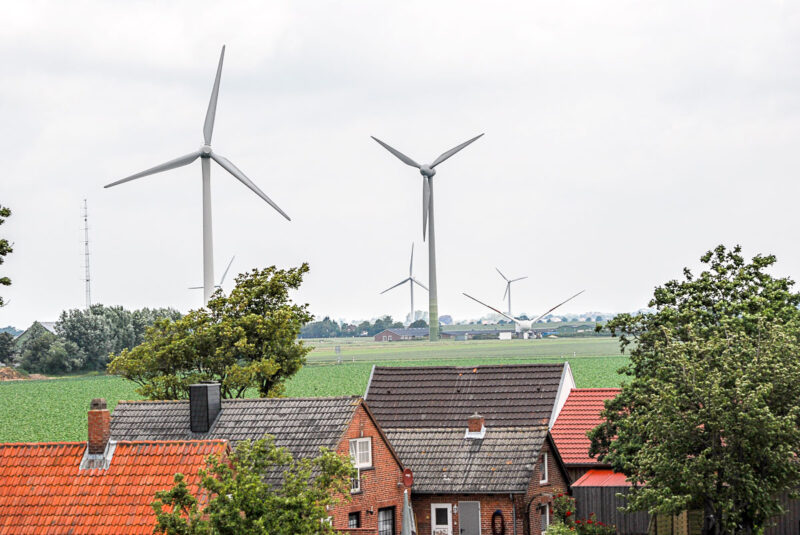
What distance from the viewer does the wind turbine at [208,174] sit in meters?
84.1

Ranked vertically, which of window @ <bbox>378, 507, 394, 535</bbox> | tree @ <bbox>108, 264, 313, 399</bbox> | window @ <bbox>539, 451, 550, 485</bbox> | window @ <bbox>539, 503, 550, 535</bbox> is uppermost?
tree @ <bbox>108, 264, 313, 399</bbox>

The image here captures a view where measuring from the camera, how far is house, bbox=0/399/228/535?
32.6 metres

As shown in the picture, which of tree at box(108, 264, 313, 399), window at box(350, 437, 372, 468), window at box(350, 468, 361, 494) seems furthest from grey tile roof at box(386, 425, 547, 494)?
tree at box(108, 264, 313, 399)

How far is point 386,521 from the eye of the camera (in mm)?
42688

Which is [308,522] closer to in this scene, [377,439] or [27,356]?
[377,439]

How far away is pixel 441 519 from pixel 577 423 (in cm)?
1230

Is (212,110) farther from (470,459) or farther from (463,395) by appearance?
(470,459)

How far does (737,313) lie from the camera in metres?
43.8

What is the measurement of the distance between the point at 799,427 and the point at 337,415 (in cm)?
1401

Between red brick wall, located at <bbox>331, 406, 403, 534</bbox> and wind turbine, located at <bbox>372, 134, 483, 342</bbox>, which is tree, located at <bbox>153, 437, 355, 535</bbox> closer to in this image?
red brick wall, located at <bbox>331, 406, 403, 534</bbox>

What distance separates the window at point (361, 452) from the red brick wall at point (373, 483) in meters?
0.16

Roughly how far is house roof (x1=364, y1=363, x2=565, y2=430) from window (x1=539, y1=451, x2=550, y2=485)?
23.3ft

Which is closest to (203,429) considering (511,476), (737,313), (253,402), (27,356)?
(253,402)

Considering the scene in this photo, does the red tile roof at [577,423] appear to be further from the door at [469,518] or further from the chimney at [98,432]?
the chimney at [98,432]
